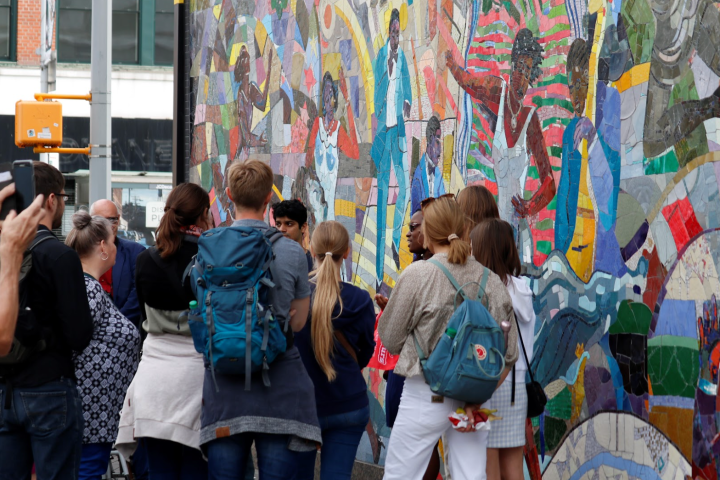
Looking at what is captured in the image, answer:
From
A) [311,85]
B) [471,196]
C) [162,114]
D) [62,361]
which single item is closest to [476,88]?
[471,196]

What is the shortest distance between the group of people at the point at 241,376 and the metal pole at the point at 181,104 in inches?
258

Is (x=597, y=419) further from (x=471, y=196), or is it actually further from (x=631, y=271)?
(x=471, y=196)

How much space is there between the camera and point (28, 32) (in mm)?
30672

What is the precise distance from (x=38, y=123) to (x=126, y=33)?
18066 millimetres

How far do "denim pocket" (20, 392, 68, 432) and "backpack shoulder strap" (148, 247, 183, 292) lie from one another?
2.87ft

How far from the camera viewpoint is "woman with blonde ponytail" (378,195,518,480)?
522 cm

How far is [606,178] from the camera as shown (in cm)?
601

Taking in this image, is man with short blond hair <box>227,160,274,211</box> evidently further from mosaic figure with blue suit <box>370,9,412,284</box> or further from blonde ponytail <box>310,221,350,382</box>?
mosaic figure with blue suit <box>370,9,412,284</box>

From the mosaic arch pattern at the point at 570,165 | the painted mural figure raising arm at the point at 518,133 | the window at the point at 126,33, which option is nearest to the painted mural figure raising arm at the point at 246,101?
the mosaic arch pattern at the point at 570,165

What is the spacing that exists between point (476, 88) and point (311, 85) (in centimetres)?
287

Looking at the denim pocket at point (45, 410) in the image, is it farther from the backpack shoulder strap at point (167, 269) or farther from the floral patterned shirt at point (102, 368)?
the floral patterned shirt at point (102, 368)

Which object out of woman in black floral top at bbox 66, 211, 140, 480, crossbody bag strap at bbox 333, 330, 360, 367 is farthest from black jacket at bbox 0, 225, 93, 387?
crossbody bag strap at bbox 333, 330, 360, 367

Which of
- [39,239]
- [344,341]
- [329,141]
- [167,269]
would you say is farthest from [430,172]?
[39,239]

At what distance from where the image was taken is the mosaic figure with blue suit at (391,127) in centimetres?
821
